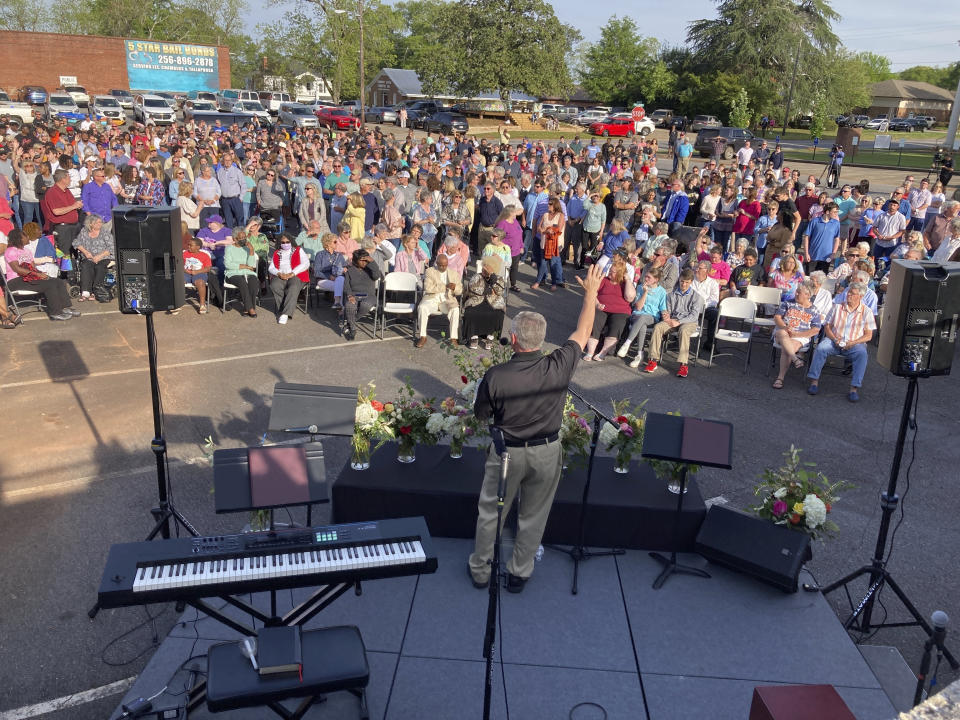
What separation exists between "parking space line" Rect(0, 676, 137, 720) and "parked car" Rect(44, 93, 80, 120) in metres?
40.2

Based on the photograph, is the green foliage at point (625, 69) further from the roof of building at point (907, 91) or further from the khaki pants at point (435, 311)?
the khaki pants at point (435, 311)

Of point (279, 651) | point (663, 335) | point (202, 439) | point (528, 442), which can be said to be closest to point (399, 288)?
point (663, 335)

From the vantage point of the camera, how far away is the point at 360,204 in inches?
507

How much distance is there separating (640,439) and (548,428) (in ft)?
5.16

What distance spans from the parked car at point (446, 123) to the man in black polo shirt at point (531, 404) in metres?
37.7

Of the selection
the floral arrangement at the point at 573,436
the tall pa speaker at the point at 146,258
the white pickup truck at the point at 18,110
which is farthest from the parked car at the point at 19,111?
the floral arrangement at the point at 573,436

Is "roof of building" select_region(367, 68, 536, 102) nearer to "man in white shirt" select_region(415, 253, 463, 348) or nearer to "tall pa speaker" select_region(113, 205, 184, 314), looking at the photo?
"man in white shirt" select_region(415, 253, 463, 348)

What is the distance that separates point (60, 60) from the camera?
53719 mm

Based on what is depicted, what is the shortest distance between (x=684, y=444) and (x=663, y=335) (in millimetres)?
4762

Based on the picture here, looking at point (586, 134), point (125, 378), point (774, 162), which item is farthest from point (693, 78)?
point (125, 378)

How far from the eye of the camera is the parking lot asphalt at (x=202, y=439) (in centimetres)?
510

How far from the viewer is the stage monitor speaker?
212 inches

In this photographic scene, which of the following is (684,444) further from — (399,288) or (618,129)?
(618,129)

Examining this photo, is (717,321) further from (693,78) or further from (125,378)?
(693,78)
